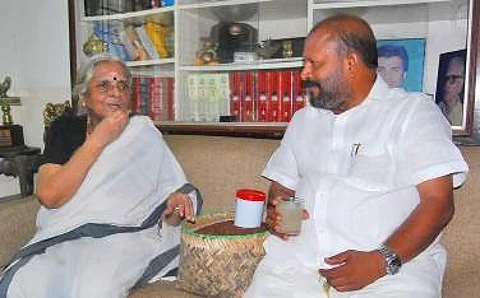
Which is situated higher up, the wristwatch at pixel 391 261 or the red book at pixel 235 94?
the red book at pixel 235 94

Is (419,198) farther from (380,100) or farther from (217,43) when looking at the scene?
(217,43)

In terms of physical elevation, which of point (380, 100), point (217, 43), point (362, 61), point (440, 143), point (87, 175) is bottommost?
point (87, 175)

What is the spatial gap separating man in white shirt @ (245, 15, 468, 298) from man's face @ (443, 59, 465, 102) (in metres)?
0.55

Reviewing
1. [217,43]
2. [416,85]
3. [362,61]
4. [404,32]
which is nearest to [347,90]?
[362,61]

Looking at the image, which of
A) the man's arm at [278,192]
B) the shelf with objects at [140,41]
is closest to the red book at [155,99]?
the shelf with objects at [140,41]

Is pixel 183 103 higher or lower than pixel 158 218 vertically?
higher

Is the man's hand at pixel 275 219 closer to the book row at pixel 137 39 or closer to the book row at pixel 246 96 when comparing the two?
the book row at pixel 246 96

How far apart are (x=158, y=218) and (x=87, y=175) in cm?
29

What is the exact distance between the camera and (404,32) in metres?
2.03

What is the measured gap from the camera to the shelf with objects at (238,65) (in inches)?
84.8

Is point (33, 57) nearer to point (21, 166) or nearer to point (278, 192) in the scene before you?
point (21, 166)

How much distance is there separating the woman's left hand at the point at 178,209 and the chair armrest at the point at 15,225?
1.72 feet

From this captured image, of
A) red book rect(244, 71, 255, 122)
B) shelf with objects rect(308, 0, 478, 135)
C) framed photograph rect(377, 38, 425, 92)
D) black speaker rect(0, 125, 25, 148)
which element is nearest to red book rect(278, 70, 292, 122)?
red book rect(244, 71, 255, 122)

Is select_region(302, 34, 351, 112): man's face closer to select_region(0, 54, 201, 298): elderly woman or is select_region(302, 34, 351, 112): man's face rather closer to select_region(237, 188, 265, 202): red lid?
select_region(237, 188, 265, 202): red lid
